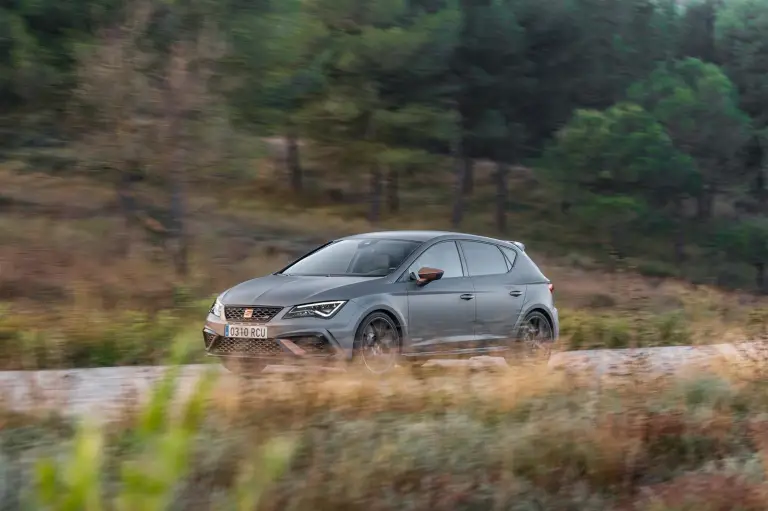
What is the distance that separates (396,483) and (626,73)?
51.1 meters

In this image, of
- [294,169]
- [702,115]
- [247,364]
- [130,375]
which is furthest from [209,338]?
[294,169]

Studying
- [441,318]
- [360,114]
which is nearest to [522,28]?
[360,114]

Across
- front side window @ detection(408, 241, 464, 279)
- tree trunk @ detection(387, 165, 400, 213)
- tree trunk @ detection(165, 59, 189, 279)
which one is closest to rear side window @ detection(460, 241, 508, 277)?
front side window @ detection(408, 241, 464, 279)

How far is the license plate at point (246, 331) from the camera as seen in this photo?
10469 millimetres

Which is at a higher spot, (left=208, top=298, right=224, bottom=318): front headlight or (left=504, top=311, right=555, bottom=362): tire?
(left=208, top=298, right=224, bottom=318): front headlight

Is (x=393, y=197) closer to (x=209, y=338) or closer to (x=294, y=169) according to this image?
(x=294, y=169)

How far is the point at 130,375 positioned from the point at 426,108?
30.3 m

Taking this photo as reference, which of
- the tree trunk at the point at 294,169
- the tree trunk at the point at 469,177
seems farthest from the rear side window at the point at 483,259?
the tree trunk at the point at 294,169

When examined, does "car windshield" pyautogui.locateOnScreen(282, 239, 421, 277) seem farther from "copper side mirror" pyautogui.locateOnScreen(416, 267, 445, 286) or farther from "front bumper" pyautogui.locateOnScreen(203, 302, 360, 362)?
"front bumper" pyautogui.locateOnScreen(203, 302, 360, 362)

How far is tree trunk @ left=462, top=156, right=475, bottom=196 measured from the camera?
48.9 m

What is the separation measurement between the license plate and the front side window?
73.3 inches

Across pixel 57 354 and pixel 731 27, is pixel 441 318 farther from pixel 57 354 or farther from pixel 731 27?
pixel 731 27

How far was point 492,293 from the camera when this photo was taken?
12172 millimetres

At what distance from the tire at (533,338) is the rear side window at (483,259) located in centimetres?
63
